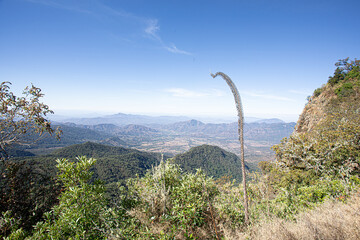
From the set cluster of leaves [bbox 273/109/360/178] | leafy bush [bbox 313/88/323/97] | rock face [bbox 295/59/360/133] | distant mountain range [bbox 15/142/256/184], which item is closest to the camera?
cluster of leaves [bbox 273/109/360/178]

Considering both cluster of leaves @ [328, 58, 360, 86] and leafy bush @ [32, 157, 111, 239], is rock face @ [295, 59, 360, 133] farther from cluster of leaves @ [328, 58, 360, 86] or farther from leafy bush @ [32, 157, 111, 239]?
leafy bush @ [32, 157, 111, 239]

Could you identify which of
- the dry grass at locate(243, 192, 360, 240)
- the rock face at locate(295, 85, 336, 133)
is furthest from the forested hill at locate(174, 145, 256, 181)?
the dry grass at locate(243, 192, 360, 240)

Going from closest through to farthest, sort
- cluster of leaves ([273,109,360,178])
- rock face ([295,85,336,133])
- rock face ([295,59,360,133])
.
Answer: cluster of leaves ([273,109,360,178]), rock face ([295,59,360,133]), rock face ([295,85,336,133])

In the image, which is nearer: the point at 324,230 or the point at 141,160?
the point at 324,230

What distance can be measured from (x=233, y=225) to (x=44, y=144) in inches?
9072

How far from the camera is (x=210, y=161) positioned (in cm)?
12594

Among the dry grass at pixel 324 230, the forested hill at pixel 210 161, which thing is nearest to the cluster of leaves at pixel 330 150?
the dry grass at pixel 324 230

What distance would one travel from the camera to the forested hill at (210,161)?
365 ft

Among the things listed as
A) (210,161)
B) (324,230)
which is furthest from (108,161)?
(324,230)

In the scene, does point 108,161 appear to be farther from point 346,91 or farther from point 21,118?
point 346,91

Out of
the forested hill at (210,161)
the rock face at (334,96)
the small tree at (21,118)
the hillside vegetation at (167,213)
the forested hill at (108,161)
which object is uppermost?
the rock face at (334,96)

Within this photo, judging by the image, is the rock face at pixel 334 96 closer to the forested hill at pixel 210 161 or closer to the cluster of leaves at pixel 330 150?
the cluster of leaves at pixel 330 150

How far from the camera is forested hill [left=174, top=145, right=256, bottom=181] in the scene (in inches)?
4377

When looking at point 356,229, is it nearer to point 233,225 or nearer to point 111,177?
point 233,225
